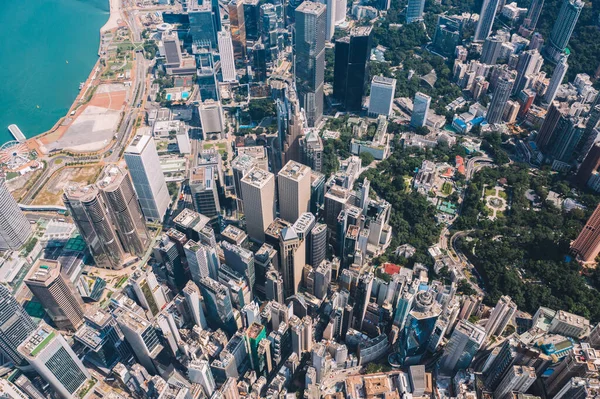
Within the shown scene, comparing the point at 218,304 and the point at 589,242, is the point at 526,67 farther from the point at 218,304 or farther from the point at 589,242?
the point at 218,304

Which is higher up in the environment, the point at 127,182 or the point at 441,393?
the point at 127,182

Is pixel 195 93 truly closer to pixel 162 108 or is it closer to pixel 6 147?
pixel 162 108

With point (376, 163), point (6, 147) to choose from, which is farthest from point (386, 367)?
point (6, 147)

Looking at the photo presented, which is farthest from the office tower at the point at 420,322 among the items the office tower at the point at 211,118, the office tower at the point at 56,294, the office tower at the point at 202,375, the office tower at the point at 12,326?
the office tower at the point at 211,118

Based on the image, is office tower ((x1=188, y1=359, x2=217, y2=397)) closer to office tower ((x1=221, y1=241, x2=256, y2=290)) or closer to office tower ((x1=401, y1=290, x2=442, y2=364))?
office tower ((x1=221, y1=241, x2=256, y2=290))

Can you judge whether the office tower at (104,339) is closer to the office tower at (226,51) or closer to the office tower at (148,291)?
the office tower at (148,291)

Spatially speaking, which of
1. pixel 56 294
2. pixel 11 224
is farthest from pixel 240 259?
pixel 11 224
